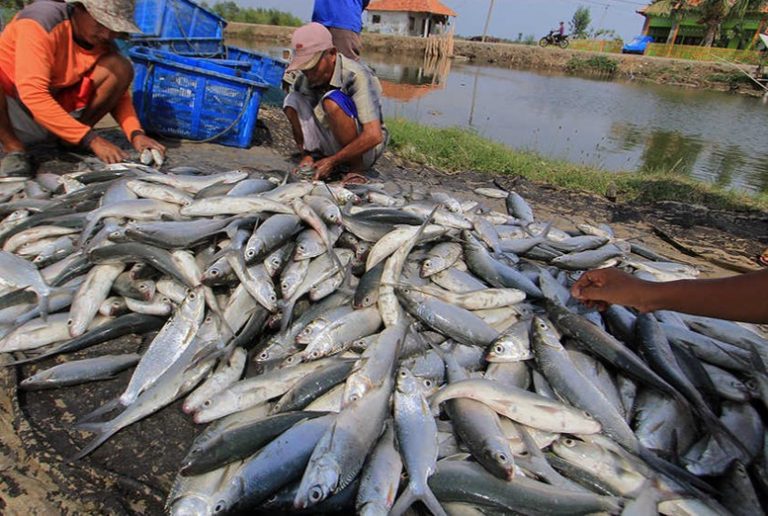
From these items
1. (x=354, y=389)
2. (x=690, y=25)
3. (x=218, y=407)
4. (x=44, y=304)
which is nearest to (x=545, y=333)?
(x=354, y=389)

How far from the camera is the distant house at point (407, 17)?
4372 centimetres

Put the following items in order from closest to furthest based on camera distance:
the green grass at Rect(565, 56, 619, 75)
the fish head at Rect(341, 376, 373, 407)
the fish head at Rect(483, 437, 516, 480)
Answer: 1. the fish head at Rect(483, 437, 516, 480)
2. the fish head at Rect(341, 376, 373, 407)
3. the green grass at Rect(565, 56, 619, 75)

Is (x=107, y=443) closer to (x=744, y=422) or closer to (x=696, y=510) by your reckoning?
(x=696, y=510)

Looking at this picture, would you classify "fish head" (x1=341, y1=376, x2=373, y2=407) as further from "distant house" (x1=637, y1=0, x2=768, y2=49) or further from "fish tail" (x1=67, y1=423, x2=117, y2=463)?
"distant house" (x1=637, y1=0, x2=768, y2=49)

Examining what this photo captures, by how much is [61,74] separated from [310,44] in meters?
2.56

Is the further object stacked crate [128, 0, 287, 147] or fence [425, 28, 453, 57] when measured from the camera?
fence [425, 28, 453, 57]

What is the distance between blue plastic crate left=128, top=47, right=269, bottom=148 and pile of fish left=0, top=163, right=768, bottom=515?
2.83m

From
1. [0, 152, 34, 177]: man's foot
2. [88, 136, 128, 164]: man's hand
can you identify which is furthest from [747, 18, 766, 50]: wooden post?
[0, 152, 34, 177]: man's foot

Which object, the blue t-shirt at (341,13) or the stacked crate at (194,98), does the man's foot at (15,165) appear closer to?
the stacked crate at (194,98)

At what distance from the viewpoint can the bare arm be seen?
1.67 m

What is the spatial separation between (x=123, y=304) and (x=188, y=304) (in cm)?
48

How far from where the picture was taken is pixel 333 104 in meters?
5.04

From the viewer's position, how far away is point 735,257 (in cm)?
475

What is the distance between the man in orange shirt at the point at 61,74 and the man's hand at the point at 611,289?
4513mm
